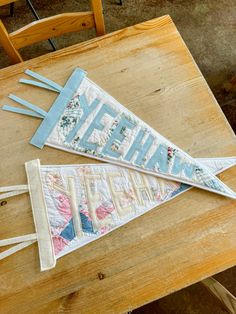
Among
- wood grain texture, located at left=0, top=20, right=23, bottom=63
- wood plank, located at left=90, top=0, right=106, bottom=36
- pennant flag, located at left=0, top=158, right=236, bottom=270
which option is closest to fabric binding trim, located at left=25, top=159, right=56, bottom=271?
pennant flag, located at left=0, top=158, right=236, bottom=270

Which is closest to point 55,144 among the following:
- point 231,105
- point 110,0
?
point 231,105

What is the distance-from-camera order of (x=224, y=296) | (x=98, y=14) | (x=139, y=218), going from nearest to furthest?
(x=139, y=218) → (x=224, y=296) → (x=98, y=14)

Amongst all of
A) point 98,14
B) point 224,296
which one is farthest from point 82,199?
point 98,14

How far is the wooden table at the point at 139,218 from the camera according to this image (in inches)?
32.3

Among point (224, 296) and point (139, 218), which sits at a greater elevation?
point (139, 218)

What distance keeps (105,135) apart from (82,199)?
0.67 feet

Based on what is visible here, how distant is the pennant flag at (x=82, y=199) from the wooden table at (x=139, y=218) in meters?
0.02

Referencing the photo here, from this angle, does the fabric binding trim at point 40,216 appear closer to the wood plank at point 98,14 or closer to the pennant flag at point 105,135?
the pennant flag at point 105,135

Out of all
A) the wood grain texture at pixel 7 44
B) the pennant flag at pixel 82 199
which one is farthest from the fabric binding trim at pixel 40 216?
the wood grain texture at pixel 7 44

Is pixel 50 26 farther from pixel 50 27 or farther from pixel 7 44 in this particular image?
pixel 7 44

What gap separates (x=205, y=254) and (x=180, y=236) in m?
0.08

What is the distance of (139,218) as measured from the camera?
87 cm

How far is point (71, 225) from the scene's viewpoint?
2.86 ft

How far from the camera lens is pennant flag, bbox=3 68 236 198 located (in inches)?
35.3
